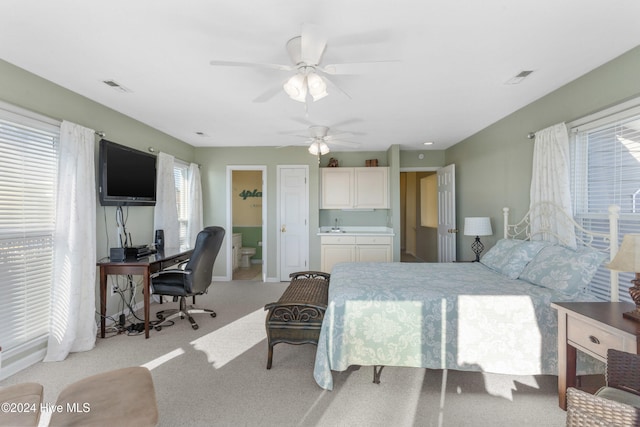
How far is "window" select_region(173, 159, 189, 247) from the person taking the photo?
15.7ft

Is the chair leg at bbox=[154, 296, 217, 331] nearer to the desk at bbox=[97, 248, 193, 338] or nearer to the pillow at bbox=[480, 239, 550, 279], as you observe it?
the desk at bbox=[97, 248, 193, 338]

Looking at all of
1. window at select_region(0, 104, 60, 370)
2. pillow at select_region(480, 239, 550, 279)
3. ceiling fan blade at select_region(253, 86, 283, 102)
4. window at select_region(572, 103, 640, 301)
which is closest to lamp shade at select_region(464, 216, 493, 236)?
pillow at select_region(480, 239, 550, 279)

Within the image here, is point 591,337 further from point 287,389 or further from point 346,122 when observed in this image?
point 346,122

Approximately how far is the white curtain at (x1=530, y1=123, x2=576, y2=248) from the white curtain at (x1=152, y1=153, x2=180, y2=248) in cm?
457

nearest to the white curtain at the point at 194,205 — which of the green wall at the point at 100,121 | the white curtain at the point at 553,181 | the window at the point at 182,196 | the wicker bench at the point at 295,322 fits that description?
the window at the point at 182,196

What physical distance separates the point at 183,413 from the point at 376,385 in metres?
1.36

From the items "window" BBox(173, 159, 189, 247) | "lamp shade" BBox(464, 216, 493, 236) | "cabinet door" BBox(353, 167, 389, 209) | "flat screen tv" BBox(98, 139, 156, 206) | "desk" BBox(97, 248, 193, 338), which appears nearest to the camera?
"desk" BBox(97, 248, 193, 338)

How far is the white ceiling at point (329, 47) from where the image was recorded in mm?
1693

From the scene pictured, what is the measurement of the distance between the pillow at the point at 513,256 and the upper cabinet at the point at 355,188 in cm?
242

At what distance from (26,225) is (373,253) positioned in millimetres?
4324

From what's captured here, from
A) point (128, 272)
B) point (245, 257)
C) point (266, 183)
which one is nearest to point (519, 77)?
point (266, 183)

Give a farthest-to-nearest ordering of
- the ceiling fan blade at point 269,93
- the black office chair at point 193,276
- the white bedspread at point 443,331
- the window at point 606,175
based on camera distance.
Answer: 1. the black office chair at point 193,276
2. the ceiling fan blade at point 269,93
3. the window at point 606,175
4. the white bedspread at point 443,331

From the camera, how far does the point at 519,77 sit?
2.54m

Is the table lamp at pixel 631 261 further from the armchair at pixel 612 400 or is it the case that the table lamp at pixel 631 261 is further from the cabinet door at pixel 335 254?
the cabinet door at pixel 335 254
